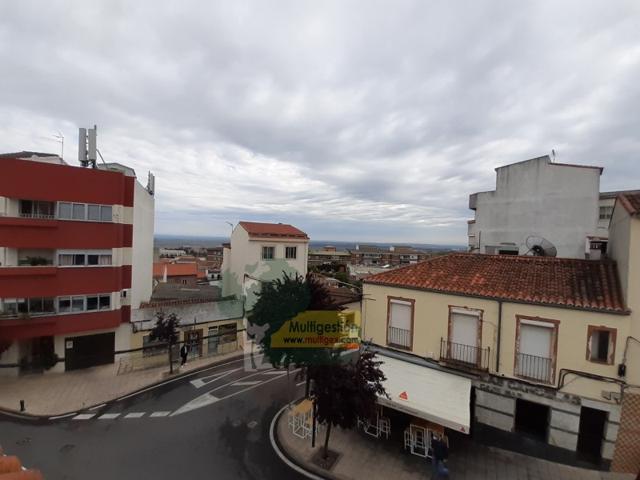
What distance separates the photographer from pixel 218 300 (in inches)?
965

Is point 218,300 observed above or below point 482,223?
below

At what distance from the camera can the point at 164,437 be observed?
12.9 metres

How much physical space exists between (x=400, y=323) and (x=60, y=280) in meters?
19.2

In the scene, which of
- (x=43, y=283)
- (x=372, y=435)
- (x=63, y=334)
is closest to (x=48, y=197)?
(x=43, y=283)

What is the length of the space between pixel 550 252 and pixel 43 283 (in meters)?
28.3

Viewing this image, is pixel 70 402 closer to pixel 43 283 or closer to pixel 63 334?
pixel 63 334

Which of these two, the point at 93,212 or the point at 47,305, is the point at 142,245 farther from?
the point at 47,305

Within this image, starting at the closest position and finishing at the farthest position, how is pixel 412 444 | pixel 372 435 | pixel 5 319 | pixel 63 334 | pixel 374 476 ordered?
1. pixel 374 476
2. pixel 412 444
3. pixel 372 435
4. pixel 5 319
5. pixel 63 334

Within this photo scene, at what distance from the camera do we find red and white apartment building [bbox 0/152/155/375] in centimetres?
1745

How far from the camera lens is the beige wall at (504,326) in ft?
34.4

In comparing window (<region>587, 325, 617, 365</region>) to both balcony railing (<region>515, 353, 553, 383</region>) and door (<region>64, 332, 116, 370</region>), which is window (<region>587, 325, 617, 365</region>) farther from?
door (<region>64, 332, 116, 370</region>)

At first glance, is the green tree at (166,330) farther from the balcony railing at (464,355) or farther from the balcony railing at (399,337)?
the balcony railing at (464,355)

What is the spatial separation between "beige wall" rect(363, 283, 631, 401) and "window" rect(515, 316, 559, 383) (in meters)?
0.16

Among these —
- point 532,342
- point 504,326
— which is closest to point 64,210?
point 504,326
